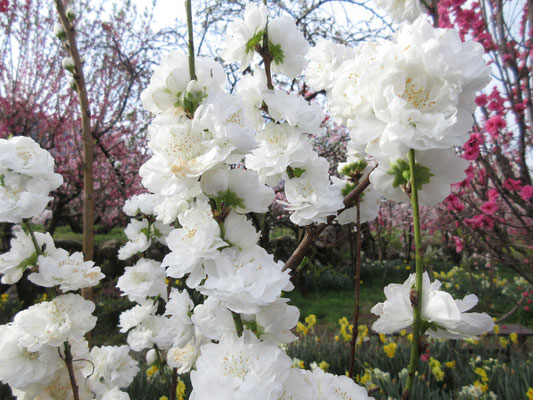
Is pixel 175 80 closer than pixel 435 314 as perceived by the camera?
No

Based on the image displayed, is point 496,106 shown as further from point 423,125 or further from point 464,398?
point 423,125

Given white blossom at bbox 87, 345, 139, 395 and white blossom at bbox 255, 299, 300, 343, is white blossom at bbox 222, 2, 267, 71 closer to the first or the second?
white blossom at bbox 255, 299, 300, 343

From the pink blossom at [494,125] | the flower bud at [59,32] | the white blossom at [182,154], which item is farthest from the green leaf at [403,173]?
the pink blossom at [494,125]

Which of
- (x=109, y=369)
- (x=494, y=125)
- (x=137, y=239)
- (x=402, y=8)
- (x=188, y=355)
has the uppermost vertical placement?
(x=494, y=125)

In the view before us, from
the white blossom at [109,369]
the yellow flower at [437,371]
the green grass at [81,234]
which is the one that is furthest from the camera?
the green grass at [81,234]

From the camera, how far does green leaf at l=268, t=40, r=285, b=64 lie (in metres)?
1.04

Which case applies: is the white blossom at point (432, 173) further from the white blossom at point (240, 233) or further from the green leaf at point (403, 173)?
the white blossom at point (240, 233)

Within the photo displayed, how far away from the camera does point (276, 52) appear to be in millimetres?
1050

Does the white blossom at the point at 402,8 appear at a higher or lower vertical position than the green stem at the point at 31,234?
higher

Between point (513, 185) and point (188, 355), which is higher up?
point (513, 185)

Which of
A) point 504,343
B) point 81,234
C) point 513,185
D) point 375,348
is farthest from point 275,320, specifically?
point 81,234

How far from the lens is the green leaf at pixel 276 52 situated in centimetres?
104

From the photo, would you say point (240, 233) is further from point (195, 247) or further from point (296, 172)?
point (296, 172)

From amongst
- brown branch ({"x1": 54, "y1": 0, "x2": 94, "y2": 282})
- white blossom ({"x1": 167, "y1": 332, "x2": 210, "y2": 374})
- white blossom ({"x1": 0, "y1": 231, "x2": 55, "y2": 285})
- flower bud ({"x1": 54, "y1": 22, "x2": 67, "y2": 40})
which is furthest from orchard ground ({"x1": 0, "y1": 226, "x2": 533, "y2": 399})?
flower bud ({"x1": 54, "y1": 22, "x2": 67, "y2": 40})
